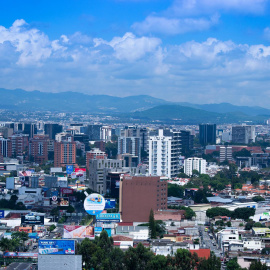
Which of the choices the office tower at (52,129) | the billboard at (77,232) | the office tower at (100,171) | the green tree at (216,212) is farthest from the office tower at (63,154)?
the billboard at (77,232)

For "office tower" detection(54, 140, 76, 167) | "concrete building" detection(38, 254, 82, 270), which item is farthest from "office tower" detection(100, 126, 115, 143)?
"concrete building" detection(38, 254, 82, 270)

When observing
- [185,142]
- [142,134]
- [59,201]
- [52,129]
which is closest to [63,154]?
[142,134]

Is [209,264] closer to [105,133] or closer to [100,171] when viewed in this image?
[100,171]

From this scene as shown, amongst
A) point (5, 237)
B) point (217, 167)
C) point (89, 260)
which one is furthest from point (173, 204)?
point (217, 167)

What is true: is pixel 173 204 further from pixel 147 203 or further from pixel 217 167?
pixel 217 167

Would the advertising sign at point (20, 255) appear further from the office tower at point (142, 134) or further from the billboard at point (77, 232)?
the office tower at point (142, 134)

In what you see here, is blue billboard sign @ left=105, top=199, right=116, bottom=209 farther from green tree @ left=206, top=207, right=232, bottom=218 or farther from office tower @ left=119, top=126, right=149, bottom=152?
office tower @ left=119, top=126, right=149, bottom=152
